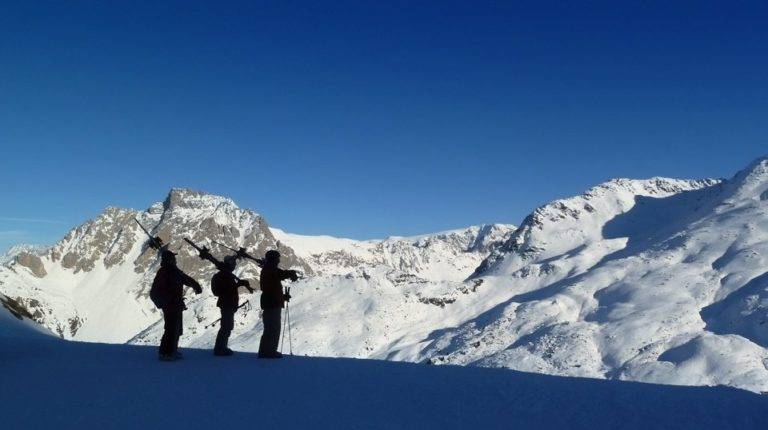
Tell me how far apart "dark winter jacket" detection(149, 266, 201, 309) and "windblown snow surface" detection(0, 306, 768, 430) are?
5.80 feet

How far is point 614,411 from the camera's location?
10516 mm

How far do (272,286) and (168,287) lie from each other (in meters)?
2.69

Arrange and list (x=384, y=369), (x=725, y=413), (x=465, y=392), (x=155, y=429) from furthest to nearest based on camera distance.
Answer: (x=384, y=369) → (x=465, y=392) → (x=725, y=413) → (x=155, y=429)

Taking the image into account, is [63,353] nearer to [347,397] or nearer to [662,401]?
[347,397]

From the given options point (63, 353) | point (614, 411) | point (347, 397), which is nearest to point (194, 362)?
point (63, 353)

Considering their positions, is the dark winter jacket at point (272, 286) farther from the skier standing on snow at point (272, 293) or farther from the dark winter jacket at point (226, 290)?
the dark winter jacket at point (226, 290)

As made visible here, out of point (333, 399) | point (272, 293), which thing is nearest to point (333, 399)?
point (333, 399)

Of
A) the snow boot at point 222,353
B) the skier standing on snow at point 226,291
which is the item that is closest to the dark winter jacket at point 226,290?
the skier standing on snow at point 226,291

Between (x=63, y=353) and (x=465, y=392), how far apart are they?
10.1 meters

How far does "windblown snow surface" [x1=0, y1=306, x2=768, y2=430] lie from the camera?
384 inches

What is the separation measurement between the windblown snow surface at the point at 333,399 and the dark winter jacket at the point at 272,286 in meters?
2.60

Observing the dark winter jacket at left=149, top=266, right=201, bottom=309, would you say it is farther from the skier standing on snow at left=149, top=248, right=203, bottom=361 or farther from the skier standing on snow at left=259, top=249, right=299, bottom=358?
the skier standing on snow at left=259, top=249, right=299, bottom=358

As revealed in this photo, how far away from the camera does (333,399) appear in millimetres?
11102

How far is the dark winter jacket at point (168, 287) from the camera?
15.4m
